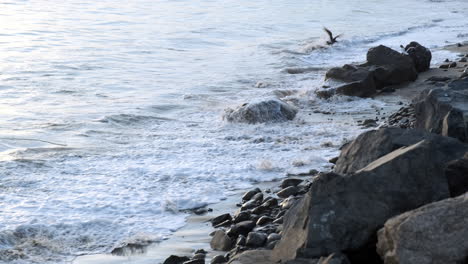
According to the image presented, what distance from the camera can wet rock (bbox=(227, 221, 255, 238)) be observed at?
21.3ft

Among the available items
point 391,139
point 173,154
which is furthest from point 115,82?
point 391,139

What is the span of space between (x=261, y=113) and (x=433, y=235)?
25.6ft

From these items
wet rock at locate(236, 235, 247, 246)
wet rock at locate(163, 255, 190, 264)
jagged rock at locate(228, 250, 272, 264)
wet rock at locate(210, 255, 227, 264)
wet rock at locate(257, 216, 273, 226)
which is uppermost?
jagged rock at locate(228, 250, 272, 264)

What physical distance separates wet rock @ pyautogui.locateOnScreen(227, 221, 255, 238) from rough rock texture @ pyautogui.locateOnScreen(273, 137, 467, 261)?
142cm

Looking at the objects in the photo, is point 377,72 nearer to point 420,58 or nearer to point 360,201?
point 420,58

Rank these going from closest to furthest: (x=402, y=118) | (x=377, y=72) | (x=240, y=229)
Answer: (x=240, y=229)
(x=402, y=118)
(x=377, y=72)

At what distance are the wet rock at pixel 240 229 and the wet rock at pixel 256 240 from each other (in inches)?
15.4

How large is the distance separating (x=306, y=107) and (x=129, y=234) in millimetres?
6762

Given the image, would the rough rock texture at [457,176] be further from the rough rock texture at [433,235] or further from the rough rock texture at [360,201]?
the rough rock texture at [433,235]

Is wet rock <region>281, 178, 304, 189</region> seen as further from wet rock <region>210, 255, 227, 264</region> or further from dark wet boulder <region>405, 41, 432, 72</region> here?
dark wet boulder <region>405, 41, 432, 72</region>

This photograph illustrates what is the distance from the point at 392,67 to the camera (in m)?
14.6

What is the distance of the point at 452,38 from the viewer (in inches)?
890

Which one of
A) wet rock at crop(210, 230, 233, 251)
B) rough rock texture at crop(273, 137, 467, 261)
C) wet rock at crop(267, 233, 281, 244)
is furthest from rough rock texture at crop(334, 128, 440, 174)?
wet rock at crop(210, 230, 233, 251)

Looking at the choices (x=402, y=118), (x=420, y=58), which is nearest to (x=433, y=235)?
(x=402, y=118)
